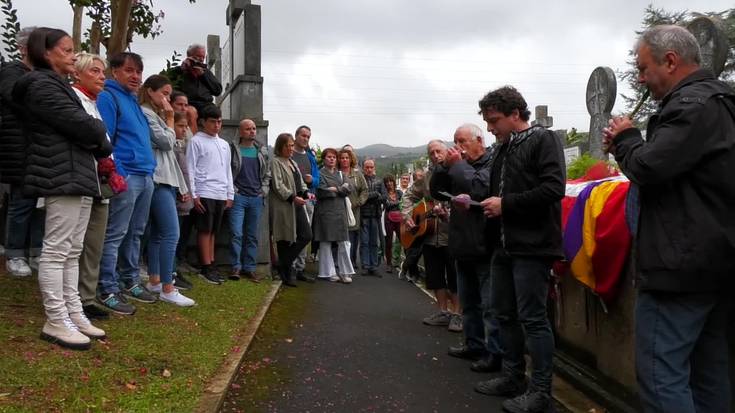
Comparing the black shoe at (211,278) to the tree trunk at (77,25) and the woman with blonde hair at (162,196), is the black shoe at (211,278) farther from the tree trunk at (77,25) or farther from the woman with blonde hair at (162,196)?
the tree trunk at (77,25)

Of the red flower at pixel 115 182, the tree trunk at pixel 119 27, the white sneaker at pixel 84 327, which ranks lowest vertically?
the white sneaker at pixel 84 327

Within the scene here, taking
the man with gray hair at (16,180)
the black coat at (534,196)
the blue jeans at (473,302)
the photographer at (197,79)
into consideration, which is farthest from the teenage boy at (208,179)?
the black coat at (534,196)

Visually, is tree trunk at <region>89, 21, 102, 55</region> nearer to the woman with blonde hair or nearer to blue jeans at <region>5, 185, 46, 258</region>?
the woman with blonde hair

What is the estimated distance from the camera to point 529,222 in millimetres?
3629

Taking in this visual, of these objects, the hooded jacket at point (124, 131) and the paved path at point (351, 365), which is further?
the hooded jacket at point (124, 131)

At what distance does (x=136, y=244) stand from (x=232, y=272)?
7.41ft

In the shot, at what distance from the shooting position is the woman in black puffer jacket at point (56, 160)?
366cm

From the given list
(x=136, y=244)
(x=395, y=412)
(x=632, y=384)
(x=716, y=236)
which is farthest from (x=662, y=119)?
(x=136, y=244)

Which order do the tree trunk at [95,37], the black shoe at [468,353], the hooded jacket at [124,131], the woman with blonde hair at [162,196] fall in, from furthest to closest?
the tree trunk at [95,37] < the woman with blonde hair at [162,196] < the black shoe at [468,353] < the hooded jacket at [124,131]

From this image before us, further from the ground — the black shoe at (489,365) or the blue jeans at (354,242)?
the blue jeans at (354,242)

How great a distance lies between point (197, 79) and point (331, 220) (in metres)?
2.68

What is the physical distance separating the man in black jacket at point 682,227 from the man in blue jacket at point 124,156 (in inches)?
146

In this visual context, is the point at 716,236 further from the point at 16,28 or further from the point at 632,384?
the point at 16,28

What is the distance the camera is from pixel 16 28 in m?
7.00
